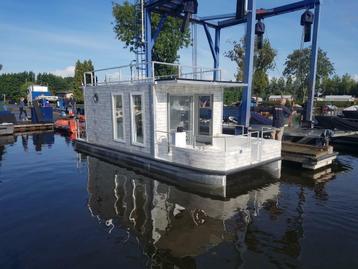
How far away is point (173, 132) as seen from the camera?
33.4ft

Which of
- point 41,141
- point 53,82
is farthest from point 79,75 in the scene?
point 53,82

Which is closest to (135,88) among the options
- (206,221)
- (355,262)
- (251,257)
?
(206,221)

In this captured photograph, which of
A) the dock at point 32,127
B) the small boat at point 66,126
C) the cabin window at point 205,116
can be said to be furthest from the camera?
the dock at point 32,127

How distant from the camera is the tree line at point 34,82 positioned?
60897 mm

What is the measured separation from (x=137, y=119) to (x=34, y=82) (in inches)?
4500

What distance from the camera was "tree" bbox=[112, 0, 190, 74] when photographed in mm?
30500

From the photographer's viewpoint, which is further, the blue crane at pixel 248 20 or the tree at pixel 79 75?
the tree at pixel 79 75

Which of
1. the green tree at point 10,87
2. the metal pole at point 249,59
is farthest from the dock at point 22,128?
the green tree at point 10,87

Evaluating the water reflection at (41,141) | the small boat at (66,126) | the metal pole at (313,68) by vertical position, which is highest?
the metal pole at (313,68)

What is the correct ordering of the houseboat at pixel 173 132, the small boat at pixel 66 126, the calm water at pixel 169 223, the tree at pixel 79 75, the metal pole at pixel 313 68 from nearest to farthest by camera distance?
the calm water at pixel 169 223 → the houseboat at pixel 173 132 → the metal pole at pixel 313 68 → the small boat at pixel 66 126 → the tree at pixel 79 75

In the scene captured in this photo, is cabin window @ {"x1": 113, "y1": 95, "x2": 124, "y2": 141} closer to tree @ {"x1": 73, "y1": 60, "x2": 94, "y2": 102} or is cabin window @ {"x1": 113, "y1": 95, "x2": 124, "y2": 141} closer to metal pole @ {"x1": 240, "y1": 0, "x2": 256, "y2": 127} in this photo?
metal pole @ {"x1": 240, "y1": 0, "x2": 256, "y2": 127}

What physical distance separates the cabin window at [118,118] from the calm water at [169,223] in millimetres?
2166

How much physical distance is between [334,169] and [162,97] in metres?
8.18

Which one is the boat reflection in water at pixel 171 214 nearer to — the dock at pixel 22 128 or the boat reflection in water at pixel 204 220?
the boat reflection in water at pixel 204 220
